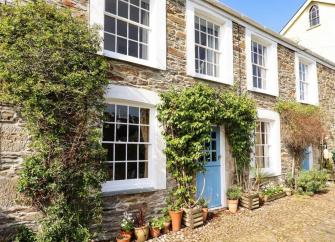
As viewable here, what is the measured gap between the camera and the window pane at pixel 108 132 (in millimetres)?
6000

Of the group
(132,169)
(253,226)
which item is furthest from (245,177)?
(132,169)

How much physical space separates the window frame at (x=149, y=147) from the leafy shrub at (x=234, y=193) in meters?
2.36

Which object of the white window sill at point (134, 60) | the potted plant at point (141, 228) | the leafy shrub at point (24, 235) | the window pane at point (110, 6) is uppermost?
the window pane at point (110, 6)

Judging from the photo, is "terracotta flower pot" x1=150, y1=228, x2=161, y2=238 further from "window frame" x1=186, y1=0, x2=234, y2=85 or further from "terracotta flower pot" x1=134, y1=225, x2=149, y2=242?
"window frame" x1=186, y1=0, x2=234, y2=85

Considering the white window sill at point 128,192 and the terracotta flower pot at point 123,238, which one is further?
the white window sill at point 128,192

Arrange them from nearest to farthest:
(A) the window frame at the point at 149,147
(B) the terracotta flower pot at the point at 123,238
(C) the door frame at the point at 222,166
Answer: (B) the terracotta flower pot at the point at 123,238 < (A) the window frame at the point at 149,147 < (C) the door frame at the point at 222,166

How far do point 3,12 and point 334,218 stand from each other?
8771 millimetres

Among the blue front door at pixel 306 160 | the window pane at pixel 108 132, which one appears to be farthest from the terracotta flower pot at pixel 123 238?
the blue front door at pixel 306 160

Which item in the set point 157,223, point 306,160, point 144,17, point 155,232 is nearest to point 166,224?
point 157,223

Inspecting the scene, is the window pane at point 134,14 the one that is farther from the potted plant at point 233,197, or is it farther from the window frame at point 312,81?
the window frame at point 312,81

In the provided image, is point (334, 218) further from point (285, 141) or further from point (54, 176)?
point (54, 176)

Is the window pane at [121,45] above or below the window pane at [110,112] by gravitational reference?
above

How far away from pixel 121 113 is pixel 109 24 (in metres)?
2.14

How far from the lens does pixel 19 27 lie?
15.8 ft
